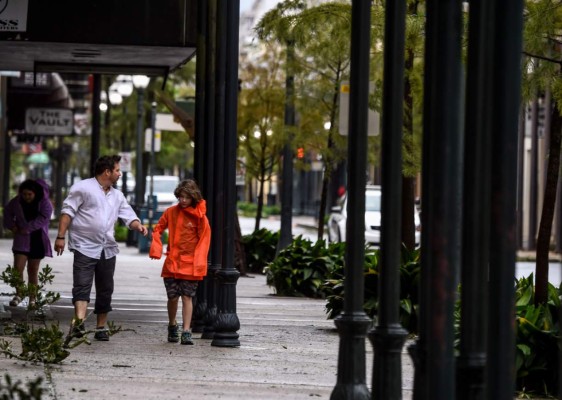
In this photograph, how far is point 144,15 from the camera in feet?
48.1

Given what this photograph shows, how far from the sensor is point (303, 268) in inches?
770

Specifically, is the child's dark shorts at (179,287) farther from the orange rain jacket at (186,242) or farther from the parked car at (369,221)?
the parked car at (369,221)

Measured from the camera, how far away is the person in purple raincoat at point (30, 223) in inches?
645

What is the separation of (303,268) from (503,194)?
14.0 meters

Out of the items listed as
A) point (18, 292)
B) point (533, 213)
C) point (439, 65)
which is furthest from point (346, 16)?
point (533, 213)

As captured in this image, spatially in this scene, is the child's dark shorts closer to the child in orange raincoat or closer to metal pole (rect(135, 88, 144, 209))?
the child in orange raincoat

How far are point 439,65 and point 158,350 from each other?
255 inches

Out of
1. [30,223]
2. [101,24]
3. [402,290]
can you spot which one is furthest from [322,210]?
[402,290]

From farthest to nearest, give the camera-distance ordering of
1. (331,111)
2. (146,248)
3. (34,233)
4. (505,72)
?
1. (146,248)
2. (331,111)
3. (34,233)
4. (505,72)

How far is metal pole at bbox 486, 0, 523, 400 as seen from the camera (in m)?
5.54

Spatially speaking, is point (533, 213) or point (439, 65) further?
point (533, 213)

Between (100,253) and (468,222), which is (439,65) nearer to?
(468,222)

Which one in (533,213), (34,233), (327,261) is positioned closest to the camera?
(34,233)

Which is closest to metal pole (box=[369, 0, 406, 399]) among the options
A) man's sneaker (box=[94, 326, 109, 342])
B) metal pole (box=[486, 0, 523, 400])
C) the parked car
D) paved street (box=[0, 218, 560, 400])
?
paved street (box=[0, 218, 560, 400])
